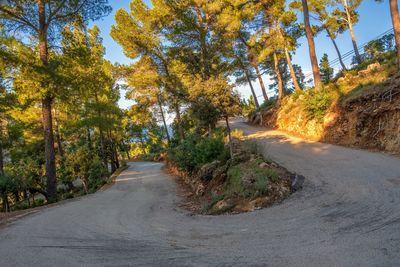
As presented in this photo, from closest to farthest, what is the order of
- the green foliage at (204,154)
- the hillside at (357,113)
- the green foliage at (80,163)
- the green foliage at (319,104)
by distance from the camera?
1. the hillside at (357,113)
2. the green foliage at (204,154)
3. the green foliage at (319,104)
4. the green foliage at (80,163)

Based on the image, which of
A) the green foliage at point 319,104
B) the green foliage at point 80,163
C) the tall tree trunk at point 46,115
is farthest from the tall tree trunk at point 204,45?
the green foliage at point 80,163

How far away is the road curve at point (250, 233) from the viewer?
3.29 m

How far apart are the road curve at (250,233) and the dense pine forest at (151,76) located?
3996 millimetres

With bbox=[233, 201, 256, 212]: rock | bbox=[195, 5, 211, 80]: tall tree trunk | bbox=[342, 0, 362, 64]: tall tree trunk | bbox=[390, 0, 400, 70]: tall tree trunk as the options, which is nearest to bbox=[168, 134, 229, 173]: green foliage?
Result: bbox=[233, 201, 256, 212]: rock

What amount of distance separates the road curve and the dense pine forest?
4.00 metres

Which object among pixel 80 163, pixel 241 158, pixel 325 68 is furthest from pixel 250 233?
pixel 325 68

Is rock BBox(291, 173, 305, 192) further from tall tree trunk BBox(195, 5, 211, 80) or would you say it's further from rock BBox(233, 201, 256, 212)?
tall tree trunk BBox(195, 5, 211, 80)

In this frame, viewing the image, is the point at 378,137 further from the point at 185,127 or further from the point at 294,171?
the point at 185,127

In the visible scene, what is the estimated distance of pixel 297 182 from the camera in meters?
7.04

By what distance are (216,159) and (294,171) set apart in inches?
139

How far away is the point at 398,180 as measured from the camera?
5.90 meters

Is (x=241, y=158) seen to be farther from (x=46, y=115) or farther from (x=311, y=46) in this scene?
(x=311, y=46)

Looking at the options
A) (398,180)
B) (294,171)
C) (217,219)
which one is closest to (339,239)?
(217,219)

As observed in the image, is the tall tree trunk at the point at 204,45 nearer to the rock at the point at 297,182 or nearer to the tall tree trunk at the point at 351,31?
the rock at the point at 297,182
